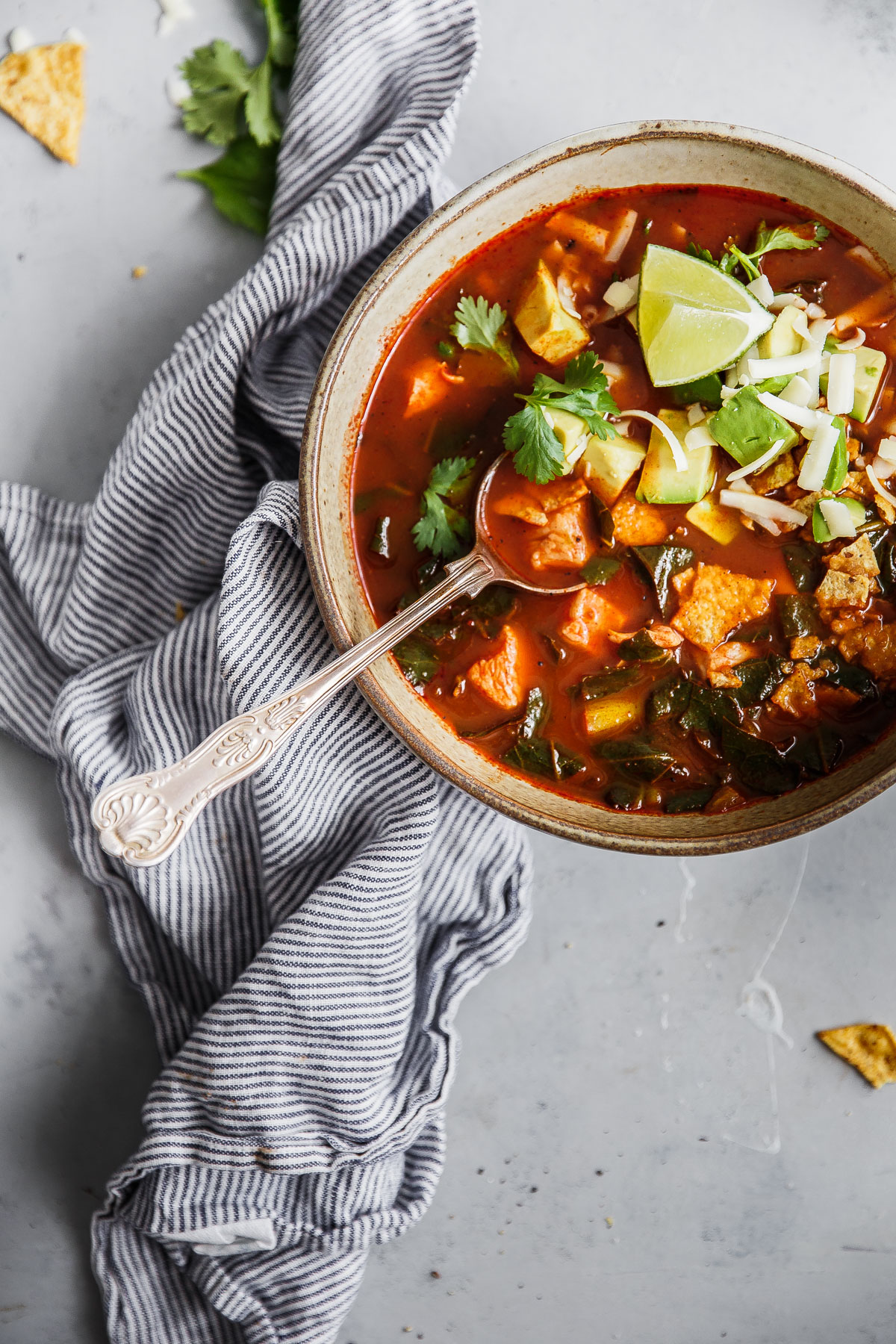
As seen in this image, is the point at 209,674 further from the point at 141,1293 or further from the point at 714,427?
the point at 141,1293

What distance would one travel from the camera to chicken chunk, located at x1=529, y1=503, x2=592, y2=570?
2.30m

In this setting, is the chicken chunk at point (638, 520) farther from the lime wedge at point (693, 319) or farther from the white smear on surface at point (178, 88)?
the white smear on surface at point (178, 88)

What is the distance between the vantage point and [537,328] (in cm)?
224

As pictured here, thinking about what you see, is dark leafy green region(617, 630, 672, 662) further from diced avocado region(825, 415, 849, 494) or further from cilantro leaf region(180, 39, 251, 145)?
cilantro leaf region(180, 39, 251, 145)

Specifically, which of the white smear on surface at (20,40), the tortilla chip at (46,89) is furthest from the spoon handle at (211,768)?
the white smear on surface at (20,40)

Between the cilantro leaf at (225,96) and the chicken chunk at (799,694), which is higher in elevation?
the cilantro leaf at (225,96)

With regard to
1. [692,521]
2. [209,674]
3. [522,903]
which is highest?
[692,521]

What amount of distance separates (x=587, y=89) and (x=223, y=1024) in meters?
2.71

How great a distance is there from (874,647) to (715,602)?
408 mm

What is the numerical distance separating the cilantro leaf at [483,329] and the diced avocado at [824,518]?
0.77 metres

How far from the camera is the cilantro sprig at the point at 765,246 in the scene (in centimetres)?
226

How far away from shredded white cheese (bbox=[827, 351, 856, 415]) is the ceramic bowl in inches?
10.5

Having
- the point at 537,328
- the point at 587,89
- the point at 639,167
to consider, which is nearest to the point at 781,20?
the point at 587,89

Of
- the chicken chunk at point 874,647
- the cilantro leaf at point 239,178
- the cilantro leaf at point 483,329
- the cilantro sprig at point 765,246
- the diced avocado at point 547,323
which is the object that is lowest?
the chicken chunk at point 874,647
